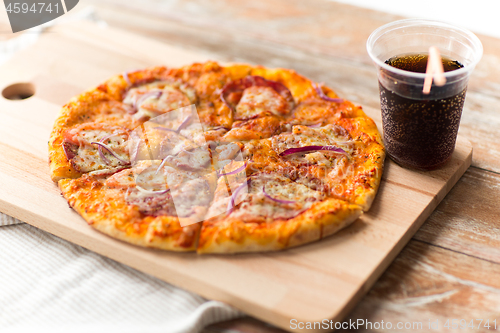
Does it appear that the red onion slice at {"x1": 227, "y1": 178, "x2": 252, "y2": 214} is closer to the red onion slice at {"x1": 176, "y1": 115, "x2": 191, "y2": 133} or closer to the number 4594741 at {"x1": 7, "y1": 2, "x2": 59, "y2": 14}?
the red onion slice at {"x1": 176, "y1": 115, "x2": 191, "y2": 133}

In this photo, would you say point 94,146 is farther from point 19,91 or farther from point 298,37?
point 298,37

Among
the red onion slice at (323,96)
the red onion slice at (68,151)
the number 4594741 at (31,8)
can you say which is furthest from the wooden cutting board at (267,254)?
the number 4594741 at (31,8)

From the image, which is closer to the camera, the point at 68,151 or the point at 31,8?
the point at 68,151

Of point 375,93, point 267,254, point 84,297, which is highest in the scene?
point 375,93

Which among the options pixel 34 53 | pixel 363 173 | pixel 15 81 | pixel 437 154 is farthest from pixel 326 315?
pixel 34 53

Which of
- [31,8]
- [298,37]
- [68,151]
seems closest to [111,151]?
[68,151]

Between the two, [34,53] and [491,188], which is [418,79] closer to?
[491,188]

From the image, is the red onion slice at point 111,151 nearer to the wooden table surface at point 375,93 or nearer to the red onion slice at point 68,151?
the red onion slice at point 68,151
